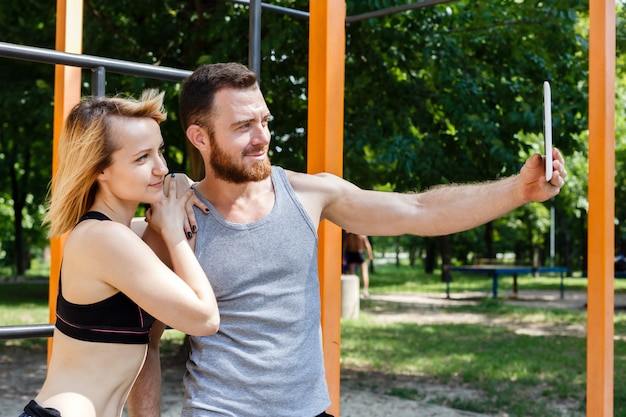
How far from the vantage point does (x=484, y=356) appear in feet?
24.7

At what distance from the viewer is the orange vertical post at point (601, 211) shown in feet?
7.38

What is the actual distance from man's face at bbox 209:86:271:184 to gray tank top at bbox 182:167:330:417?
0.12 meters

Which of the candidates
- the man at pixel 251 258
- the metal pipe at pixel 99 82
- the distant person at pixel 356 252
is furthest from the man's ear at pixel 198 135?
the distant person at pixel 356 252

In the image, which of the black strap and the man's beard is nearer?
the black strap

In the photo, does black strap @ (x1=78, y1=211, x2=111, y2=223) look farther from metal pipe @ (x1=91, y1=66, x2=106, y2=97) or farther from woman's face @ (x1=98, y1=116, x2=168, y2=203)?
metal pipe @ (x1=91, y1=66, x2=106, y2=97)

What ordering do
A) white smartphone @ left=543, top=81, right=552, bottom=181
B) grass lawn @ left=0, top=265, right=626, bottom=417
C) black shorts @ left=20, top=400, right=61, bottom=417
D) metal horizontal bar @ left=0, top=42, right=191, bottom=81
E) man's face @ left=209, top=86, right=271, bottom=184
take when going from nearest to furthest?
black shorts @ left=20, top=400, right=61, bottom=417 → white smartphone @ left=543, top=81, right=552, bottom=181 → man's face @ left=209, top=86, right=271, bottom=184 → metal horizontal bar @ left=0, top=42, right=191, bottom=81 → grass lawn @ left=0, top=265, right=626, bottom=417

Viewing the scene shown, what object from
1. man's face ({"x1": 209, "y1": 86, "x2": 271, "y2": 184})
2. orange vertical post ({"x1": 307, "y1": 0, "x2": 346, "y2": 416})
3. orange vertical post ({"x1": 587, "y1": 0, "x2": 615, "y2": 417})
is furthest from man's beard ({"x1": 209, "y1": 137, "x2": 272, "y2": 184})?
orange vertical post ({"x1": 587, "y1": 0, "x2": 615, "y2": 417})

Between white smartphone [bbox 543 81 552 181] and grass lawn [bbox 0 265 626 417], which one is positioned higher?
white smartphone [bbox 543 81 552 181]

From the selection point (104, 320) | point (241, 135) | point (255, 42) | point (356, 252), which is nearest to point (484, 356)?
point (255, 42)

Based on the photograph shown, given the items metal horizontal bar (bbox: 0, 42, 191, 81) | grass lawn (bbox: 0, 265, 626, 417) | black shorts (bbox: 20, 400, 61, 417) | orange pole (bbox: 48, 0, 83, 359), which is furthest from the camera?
grass lawn (bbox: 0, 265, 626, 417)

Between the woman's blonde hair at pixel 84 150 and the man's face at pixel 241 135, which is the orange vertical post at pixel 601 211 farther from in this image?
the woman's blonde hair at pixel 84 150

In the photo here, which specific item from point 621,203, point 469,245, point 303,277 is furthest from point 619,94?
point 469,245

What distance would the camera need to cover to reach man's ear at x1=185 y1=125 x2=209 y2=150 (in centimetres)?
183

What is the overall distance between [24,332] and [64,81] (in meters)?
0.67
